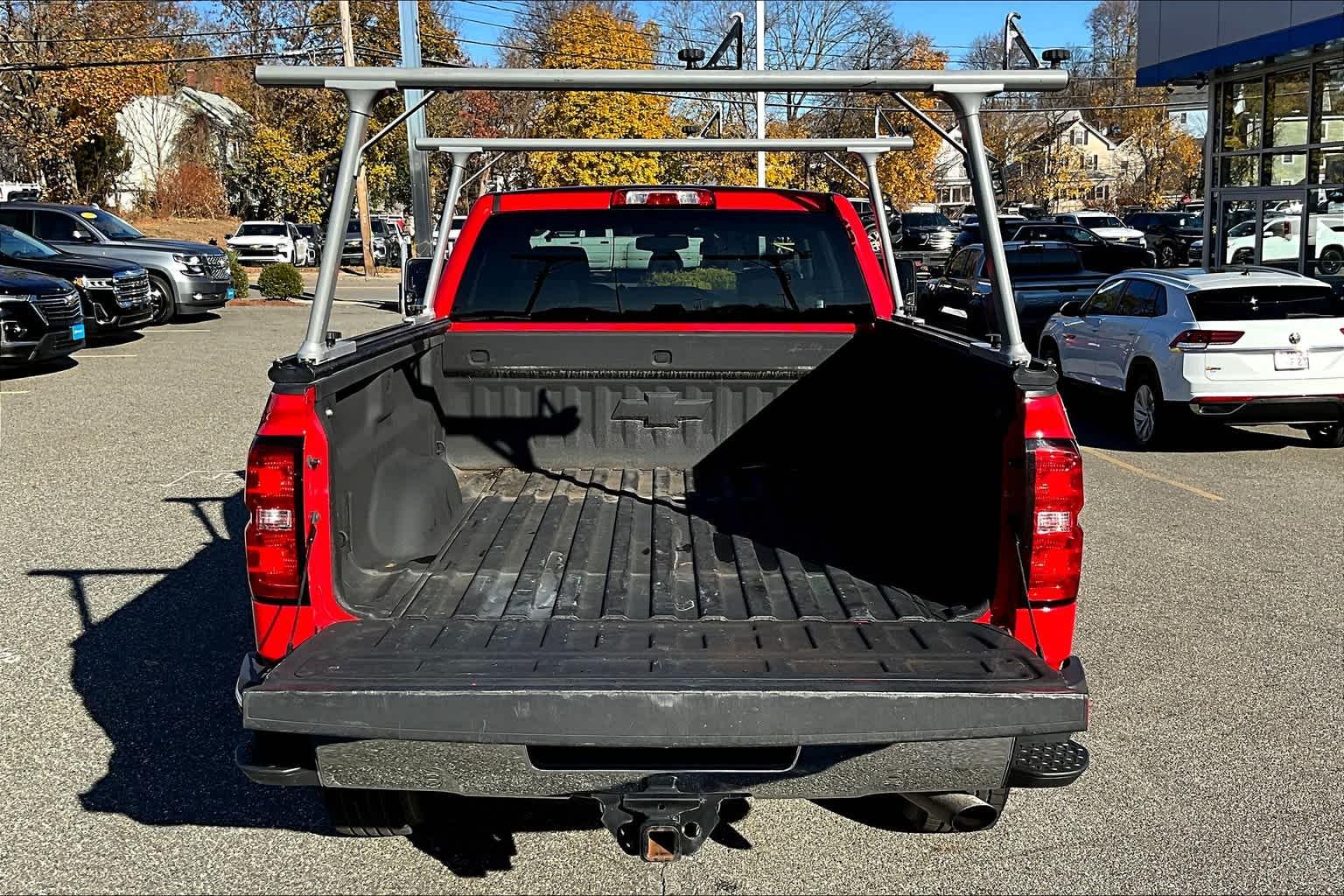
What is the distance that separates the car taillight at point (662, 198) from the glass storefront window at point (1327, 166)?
16.2 metres

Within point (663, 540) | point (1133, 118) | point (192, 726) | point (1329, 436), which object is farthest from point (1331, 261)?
point (1133, 118)

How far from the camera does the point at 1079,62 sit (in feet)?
228

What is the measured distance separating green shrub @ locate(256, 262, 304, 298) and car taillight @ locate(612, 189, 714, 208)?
22169mm

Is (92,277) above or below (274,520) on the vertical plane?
above

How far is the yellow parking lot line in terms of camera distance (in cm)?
874

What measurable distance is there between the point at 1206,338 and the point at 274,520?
8.72 meters

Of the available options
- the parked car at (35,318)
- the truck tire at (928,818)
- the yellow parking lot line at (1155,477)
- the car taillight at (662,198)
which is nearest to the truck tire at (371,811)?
the truck tire at (928,818)

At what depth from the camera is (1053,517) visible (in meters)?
3.24

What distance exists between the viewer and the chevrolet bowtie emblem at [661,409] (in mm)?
5281

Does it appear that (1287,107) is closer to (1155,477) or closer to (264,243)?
(1155,477)

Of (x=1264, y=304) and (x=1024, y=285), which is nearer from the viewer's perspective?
(x=1264, y=304)

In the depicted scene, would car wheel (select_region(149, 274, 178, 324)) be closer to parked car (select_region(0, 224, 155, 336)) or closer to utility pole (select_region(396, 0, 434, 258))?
parked car (select_region(0, 224, 155, 336))

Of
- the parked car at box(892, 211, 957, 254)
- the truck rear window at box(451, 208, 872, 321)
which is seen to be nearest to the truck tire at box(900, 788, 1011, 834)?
the truck rear window at box(451, 208, 872, 321)

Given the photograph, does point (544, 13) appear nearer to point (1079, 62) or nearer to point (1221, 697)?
point (1079, 62)
